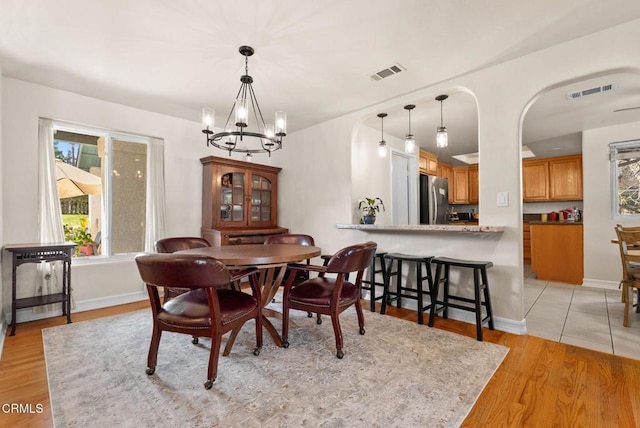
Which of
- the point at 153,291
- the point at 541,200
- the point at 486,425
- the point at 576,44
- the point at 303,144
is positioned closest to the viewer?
the point at 486,425

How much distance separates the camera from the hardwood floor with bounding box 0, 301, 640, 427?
4.93 ft

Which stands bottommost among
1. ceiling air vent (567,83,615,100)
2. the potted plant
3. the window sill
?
the window sill

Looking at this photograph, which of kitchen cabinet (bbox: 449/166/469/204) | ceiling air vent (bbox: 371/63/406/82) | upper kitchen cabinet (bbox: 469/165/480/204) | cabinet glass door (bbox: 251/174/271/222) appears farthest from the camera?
kitchen cabinet (bbox: 449/166/469/204)

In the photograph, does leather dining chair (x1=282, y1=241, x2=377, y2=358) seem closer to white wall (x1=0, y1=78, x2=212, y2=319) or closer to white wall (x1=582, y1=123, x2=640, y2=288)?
white wall (x1=0, y1=78, x2=212, y2=319)

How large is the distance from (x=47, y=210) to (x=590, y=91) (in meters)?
5.89

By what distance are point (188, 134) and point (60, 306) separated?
2543 millimetres

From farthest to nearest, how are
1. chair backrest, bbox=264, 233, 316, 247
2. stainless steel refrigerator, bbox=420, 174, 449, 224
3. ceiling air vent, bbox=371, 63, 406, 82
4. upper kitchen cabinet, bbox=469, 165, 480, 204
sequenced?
1. upper kitchen cabinet, bbox=469, 165, 480, 204
2. stainless steel refrigerator, bbox=420, 174, 449, 224
3. chair backrest, bbox=264, 233, 316, 247
4. ceiling air vent, bbox=371, 63, 406, 82

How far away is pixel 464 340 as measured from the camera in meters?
2.42

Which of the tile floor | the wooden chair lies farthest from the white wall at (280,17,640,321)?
the wooden chair

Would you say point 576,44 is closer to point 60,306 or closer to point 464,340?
point 464,340

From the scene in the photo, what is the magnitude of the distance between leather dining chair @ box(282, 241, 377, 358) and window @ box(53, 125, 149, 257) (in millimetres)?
2584

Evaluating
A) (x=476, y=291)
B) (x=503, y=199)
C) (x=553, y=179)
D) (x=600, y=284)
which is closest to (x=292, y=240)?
(x=476, y=291)

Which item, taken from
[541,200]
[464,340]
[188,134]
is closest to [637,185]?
[541,200]

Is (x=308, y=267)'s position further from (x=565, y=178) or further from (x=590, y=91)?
(x=565, y=178)
